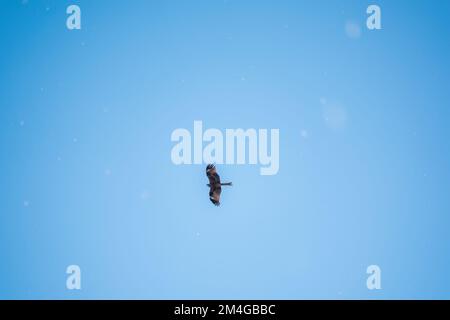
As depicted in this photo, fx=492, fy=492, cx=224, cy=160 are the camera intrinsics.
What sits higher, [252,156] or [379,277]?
[252,156]

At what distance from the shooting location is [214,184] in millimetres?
4020

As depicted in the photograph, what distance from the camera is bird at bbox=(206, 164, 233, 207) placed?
158 inches

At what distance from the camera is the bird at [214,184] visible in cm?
400

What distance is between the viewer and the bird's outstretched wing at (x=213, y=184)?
400cm

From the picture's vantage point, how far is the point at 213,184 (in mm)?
4020

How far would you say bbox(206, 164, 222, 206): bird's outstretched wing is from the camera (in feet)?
13.1
